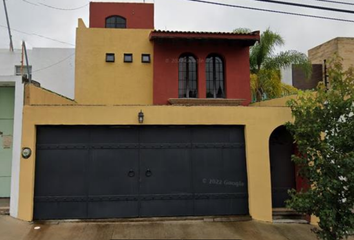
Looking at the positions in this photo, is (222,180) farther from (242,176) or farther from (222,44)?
(222,44)

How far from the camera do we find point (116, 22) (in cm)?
1292

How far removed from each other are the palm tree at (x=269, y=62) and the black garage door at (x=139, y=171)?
244 inches

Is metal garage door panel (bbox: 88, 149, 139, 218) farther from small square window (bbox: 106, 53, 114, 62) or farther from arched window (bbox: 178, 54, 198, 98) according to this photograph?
small square window (bbox: 106, 53, 114, 62)

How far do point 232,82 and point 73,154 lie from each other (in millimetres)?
6418

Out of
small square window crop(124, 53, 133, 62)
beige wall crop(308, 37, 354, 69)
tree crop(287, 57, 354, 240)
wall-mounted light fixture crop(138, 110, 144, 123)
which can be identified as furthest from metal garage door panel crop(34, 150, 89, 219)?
beige wall crop(308, 37, 354, 69)

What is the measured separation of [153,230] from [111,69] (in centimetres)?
674

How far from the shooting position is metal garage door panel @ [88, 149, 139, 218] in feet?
22.5

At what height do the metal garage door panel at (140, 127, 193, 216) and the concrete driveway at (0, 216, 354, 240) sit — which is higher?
the metal garage door panel at (140, 127, 193, 216)

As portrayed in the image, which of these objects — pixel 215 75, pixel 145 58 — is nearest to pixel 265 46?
pixel 215 75

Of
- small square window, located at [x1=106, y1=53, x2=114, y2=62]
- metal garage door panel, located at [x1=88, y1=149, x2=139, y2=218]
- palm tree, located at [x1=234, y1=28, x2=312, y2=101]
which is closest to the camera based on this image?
metal garage door panel, located at [x1=88, y1=149, x2=139, y2=218]

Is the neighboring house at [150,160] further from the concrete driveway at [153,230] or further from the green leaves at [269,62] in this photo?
the green leaves at [269,62]

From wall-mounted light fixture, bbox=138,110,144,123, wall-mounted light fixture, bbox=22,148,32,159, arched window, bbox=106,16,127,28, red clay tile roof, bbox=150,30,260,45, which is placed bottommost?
wall-mounted light fixture, bbox=22,148,32,159

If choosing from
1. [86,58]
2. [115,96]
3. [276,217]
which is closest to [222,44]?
[115,96]

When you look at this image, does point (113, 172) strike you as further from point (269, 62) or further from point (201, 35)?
point (269, 62)
